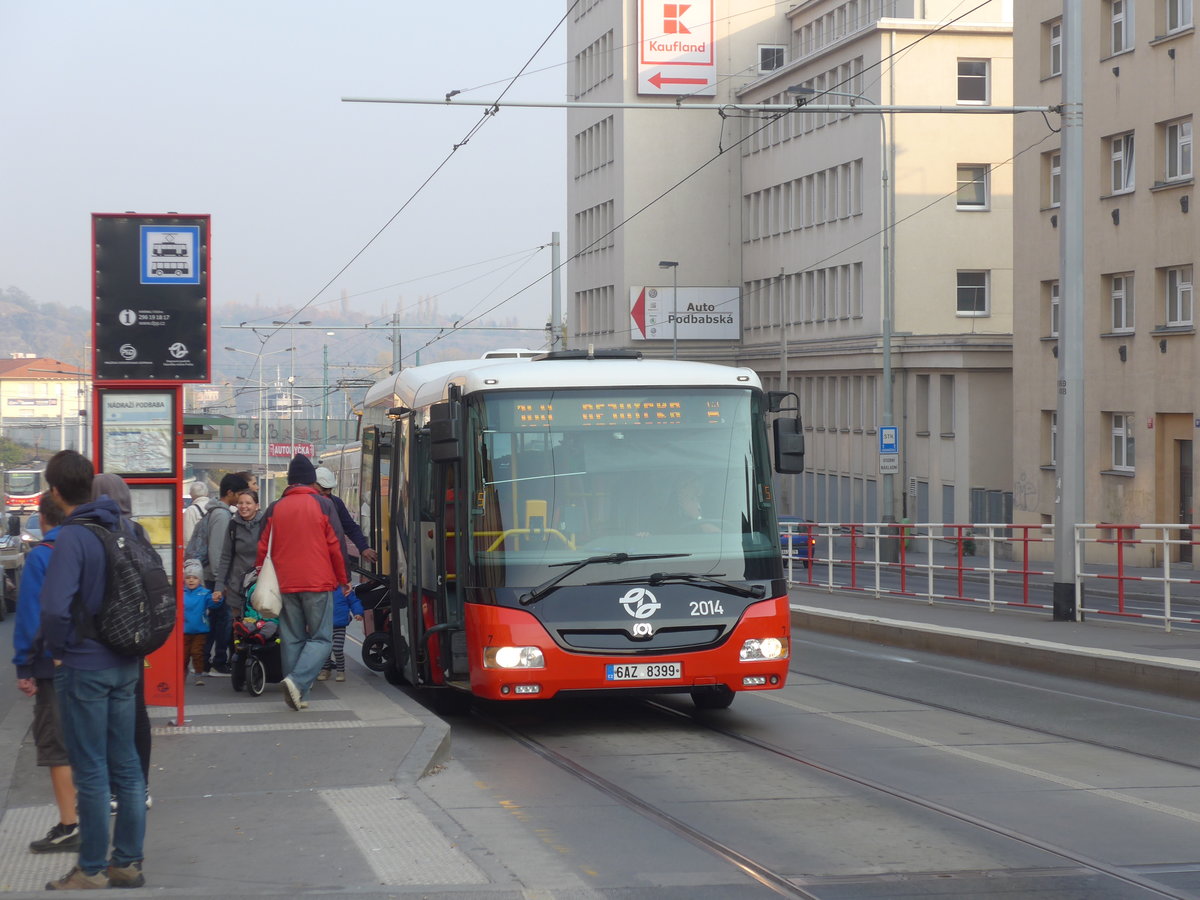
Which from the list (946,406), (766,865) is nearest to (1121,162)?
(946,406)

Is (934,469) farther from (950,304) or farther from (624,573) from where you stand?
(624,573)

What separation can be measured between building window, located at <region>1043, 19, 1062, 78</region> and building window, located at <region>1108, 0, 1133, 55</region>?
318 centimetres

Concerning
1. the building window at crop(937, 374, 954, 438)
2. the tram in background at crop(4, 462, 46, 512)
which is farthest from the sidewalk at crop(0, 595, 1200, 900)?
the tram in background at crop(4, 462, 46, 512)

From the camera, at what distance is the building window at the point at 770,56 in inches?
2776

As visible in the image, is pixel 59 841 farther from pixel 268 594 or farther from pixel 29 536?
pixel 29 536

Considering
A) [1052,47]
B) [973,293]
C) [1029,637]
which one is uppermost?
[1052,47]

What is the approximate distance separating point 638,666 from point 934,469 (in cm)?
4277

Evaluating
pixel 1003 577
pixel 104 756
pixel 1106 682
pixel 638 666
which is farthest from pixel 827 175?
pixel 104 756

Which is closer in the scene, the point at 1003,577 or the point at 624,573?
the point at 624,573

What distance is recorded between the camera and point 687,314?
70375 mm

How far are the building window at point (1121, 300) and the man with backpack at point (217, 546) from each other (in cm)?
2776

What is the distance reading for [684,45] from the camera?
69.8 meters

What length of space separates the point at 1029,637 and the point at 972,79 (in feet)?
144

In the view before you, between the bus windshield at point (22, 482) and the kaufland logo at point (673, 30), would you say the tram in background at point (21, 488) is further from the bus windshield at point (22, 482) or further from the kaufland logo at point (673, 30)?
the kaufland logo at point (673, 30)
